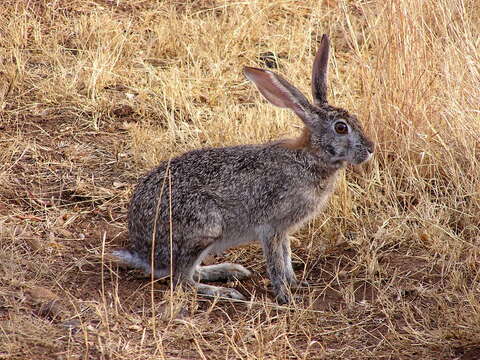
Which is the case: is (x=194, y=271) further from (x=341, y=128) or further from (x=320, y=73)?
(x=320, y=73)

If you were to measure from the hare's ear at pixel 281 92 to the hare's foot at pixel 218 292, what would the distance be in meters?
1.09

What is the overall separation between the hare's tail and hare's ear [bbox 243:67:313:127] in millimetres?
1208

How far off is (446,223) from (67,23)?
4.13 meters

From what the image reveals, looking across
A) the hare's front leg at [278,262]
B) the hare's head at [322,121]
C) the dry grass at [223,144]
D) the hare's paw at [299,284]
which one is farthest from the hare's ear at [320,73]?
the hare's paw at [299,284]

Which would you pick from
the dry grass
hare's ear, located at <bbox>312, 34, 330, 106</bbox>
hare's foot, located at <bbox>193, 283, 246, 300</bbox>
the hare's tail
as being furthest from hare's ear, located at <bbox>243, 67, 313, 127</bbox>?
the hare's tail

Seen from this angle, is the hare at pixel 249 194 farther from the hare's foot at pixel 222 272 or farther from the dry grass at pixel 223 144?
the dry grass at pixel 223 144

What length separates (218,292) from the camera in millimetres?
5219

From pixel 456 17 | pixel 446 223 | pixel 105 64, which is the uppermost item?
pixel 456 17

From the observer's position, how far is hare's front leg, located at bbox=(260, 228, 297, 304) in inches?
206

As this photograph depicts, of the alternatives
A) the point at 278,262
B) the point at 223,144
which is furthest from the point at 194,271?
the point at 223,144

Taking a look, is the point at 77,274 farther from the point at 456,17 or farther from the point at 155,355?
the point at 456,17

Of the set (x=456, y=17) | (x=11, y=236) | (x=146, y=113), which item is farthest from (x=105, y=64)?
(x=456, y=17)

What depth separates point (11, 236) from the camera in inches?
212

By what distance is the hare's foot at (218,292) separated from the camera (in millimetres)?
5188
